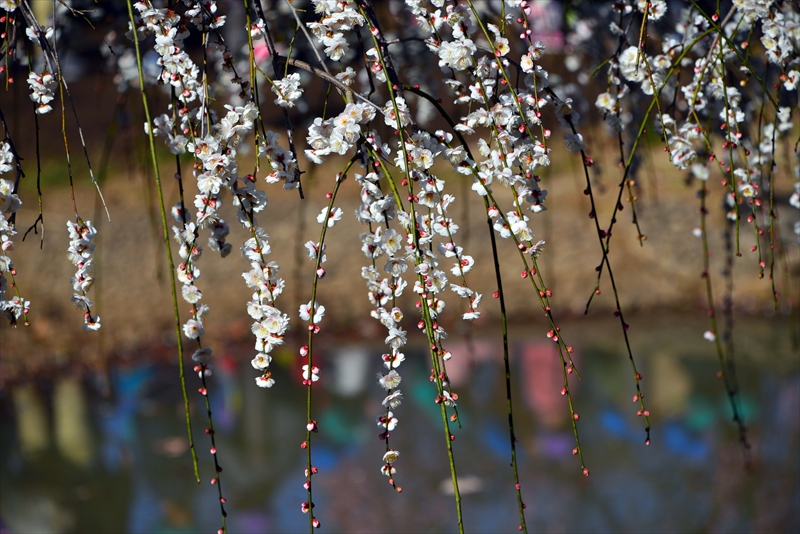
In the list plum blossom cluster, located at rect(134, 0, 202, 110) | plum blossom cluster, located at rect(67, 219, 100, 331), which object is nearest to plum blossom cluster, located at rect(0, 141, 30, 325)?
plum blossom cluster, located at rect(67, 219, 100, 331)

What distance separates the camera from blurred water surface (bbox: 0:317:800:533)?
94.2 inches

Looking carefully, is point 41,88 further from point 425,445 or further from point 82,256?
point 425,445

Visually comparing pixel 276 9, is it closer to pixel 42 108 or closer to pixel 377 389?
pixel 42 108

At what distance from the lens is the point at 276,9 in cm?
176

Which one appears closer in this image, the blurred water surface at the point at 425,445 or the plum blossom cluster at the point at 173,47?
the plum blossom cluster at the point at 173,47

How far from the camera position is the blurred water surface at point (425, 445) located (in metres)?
2.39

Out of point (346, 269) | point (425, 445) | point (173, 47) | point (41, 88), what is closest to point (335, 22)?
point (173, 47)

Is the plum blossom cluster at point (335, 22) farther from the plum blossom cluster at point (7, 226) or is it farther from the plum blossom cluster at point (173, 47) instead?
the plum blossom cluster at point (7, 226)

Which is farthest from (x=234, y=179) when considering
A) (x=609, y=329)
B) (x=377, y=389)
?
(x=609, y=329)

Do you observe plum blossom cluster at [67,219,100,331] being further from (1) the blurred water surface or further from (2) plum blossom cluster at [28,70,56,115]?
(1) the blurred water surface

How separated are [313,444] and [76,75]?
4492mm

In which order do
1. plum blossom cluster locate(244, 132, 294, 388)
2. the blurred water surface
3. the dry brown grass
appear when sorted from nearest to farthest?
1. plum blossom cluster locate(244, 132, 294, 388)
2. the blurred water surface
3. the dry brown grass

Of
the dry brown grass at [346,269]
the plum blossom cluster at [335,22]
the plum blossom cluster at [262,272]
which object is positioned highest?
the dry brown grass at [346,269]

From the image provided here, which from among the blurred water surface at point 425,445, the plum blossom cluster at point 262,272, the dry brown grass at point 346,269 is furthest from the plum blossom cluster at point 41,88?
the dry brown grass at point 346,269
